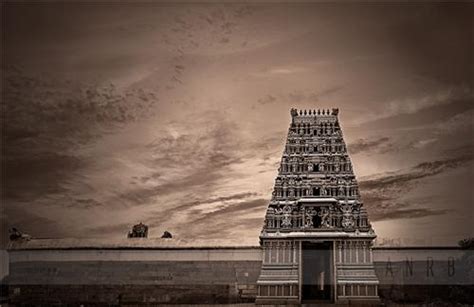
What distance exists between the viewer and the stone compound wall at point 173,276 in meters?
11.5

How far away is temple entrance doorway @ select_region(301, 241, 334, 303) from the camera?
1177cm

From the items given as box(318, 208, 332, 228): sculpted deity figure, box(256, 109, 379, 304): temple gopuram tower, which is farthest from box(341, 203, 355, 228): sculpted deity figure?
box(318, 208, 332, 228): sculpted deity figure

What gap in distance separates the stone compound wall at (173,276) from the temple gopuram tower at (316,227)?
1.09ft

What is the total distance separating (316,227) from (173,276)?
2.64 m

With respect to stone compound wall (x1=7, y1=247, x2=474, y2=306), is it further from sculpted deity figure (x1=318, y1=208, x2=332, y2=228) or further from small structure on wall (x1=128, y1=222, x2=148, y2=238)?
sculpted deity figure (x1=318, y1=208, x2=332, y2=228)

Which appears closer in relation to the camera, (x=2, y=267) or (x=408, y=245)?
(x=408, y=245)

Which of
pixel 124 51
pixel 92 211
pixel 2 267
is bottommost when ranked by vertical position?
pixel 2 267

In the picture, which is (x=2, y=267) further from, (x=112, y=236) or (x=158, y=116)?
(x=158, y=116)

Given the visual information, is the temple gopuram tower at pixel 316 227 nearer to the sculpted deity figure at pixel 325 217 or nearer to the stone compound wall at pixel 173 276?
the sculpted deity figure at pixel 325 217

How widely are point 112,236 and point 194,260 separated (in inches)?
59.1

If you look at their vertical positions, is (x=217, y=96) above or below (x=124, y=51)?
below

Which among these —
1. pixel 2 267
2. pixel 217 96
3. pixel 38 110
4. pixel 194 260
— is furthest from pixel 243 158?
pixel 2 267

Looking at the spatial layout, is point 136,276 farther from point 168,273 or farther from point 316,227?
point 316,227

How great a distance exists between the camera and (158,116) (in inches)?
457
